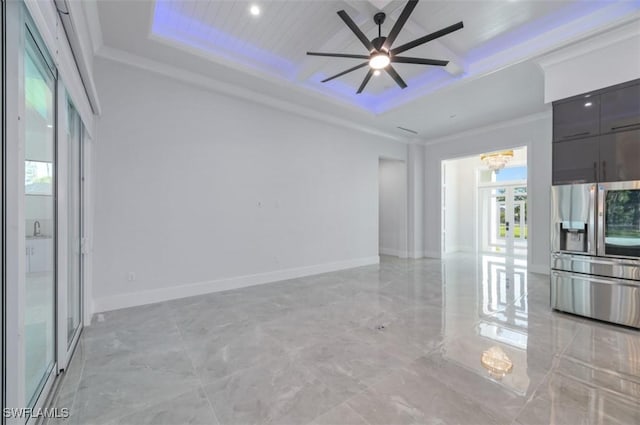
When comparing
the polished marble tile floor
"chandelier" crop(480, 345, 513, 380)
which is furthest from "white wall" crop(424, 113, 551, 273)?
"chandelier" crop(480, 345, 513, 380)

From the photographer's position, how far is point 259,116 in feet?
16.6

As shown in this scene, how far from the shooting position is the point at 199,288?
436cm

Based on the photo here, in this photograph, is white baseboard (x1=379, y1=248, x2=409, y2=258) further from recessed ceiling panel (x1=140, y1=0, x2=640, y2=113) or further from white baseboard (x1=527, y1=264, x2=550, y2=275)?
recessed ceiling panel (x1=140, y1=0, x2=640, y2=113)

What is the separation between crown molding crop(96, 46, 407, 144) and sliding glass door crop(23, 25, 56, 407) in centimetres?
204

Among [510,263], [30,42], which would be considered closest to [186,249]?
[30,42]

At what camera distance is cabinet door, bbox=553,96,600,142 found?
3326 mm

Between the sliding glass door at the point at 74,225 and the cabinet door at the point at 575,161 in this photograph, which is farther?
the cabinet door at the point at 575,161

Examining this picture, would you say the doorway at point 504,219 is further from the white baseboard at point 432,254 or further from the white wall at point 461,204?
the white baseboard at point 432,254

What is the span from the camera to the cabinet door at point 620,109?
120 inches

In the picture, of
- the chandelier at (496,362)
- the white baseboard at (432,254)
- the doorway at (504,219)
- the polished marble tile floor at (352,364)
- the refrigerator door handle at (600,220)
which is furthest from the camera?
the doorway at (504,219)

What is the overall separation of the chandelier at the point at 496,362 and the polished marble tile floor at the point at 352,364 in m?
0.02

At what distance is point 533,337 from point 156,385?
3654 millimetres

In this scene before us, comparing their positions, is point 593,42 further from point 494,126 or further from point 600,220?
point 494,126

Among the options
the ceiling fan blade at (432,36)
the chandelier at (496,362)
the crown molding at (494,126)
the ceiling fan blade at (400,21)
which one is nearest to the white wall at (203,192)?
the ceiling fan blade at (400,21)
